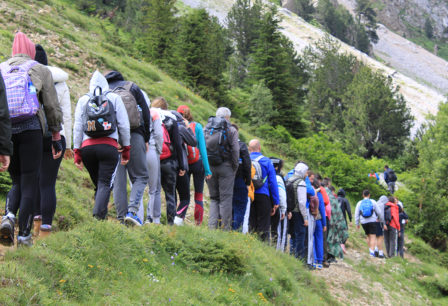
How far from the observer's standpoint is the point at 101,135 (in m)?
5.31

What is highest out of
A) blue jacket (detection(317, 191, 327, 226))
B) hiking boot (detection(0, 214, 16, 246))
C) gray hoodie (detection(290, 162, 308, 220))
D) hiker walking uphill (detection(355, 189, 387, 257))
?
hiking boot (detection(0, 214, 16, 246))

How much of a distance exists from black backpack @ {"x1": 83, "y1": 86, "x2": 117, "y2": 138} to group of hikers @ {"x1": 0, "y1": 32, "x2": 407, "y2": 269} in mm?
11

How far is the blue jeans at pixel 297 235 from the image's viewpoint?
10.0 metres

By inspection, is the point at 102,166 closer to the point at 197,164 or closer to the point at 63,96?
the point at 63,96

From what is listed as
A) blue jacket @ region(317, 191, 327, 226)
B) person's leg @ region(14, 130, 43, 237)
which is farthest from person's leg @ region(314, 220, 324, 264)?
person's leg @ region(14, 130, 43, 237)

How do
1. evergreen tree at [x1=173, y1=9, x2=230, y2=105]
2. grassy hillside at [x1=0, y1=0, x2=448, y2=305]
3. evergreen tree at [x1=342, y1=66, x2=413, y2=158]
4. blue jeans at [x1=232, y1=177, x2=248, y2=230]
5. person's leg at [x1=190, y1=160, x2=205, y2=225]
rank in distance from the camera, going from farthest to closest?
evergreen tree at [x1=342, y1=66, x2=413, y2=158], evergreen tree at [x1=173, y1=9, x2=230, y2=105], blue jeans at [x1=232, y1=177, x2=248, y2=230], person's leg at [x1=190, y1=160, x2=205, y2=225], grassy hillside at [x1=0, y1=0, x2=448, y2=305]

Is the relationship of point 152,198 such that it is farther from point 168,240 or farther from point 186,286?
point 186,286

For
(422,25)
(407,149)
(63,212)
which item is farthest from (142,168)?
(422,25)

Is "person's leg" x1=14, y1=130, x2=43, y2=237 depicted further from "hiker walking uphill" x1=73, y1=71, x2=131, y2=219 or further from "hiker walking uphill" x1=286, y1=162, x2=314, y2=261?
"hiker walking uphill" x1=286, y1=162, x2=314, y2=261

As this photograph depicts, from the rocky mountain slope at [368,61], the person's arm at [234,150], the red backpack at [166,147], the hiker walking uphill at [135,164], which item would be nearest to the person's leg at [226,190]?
the person's arm at [234,150]

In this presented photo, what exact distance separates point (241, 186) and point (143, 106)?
2989 millimetres

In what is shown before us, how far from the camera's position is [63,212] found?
263 inches

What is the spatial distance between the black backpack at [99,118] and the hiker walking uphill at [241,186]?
11.0 ft

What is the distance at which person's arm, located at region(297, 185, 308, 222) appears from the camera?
9.77 meters
